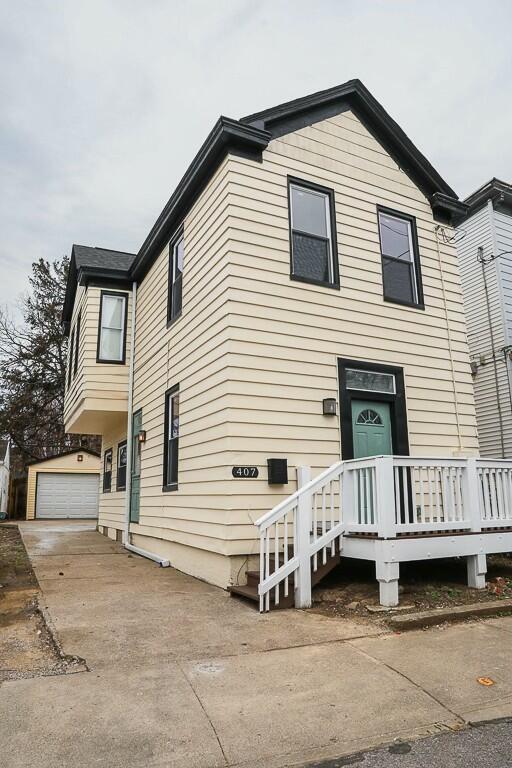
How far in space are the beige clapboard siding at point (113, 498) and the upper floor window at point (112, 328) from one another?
195 centimetres

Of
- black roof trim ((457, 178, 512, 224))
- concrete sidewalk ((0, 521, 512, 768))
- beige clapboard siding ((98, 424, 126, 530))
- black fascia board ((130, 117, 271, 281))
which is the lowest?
concrete sidewalk ((0, 521, 512, 768))

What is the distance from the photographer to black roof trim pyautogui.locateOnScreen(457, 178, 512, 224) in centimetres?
1208

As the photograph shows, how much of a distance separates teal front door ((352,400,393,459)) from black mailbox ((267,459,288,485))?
1188mm

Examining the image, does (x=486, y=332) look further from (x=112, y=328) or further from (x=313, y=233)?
(x=112, y=328)

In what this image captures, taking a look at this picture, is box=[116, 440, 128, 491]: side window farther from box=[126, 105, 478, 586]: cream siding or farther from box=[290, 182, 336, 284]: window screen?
box=[290, 182, 336, 284]: window screen

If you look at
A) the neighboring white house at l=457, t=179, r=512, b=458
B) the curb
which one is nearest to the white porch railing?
the curb

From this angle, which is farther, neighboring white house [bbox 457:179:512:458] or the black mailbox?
neighboring white house [bbox 457:179:512:458]

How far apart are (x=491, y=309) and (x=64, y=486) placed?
55.8ft

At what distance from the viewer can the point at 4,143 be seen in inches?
574

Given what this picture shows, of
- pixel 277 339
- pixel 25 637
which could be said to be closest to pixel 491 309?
pixel 277 339

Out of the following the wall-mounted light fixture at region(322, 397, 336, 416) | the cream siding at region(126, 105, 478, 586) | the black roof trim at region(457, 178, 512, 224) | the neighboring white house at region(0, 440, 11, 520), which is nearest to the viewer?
the cream siding at region(126, 105, 478, 586)

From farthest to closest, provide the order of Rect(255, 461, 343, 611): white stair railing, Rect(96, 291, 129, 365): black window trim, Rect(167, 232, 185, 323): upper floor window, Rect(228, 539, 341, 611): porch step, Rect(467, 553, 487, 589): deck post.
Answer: Rect(96, 291, 129, 365): black window trim
Rect(167, 232, 185, 323): upper floor window
Rect(467, 553, 487, 589): deck post
Rect(228, 539, 341, 611): porch step
Rect(255, 461, 343, 611): white stair railing

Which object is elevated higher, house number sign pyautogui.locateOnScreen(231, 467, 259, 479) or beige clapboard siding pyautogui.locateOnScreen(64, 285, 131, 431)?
beige clapboard siding pyautogui.locateOnScreen(64, 285, 131, 431)

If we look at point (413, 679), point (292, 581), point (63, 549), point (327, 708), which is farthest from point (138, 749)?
point (63, 549)
